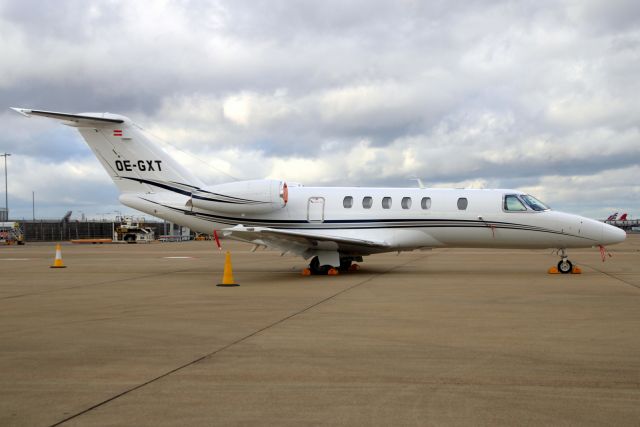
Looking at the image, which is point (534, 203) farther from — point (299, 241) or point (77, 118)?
point (77, 118)

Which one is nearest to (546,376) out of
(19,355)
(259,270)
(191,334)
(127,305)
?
(191,334)

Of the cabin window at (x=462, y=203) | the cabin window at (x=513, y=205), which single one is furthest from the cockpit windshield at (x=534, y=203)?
the cabin window at (x=462, y=203)

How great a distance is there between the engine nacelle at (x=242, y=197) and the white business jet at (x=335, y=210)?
0.03 meters

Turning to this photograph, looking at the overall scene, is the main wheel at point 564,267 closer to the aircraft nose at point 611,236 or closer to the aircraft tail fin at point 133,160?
the aircraft nose at point 611,236

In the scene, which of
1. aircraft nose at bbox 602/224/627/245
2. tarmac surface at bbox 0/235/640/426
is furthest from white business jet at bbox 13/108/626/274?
tarmac surface at bbox 0/235/640/426

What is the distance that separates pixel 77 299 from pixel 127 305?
1.73 meters

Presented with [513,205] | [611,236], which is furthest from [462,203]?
[611,236]

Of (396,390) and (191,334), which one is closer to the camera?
(396,390)

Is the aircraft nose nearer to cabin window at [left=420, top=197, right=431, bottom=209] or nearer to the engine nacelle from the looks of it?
cabin window at [left=420, top=197, right=431, bottom=209]

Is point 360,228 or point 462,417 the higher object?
point 360,228

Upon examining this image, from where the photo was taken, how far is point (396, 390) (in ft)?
18.3

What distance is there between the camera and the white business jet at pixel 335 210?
61.5 ft

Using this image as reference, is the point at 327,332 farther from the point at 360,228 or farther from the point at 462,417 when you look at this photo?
the point at 360,228

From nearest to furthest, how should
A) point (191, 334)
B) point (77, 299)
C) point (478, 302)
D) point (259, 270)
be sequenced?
point (191, 334)
point (478, 302)
point (77, 299)
point (259, 270)
